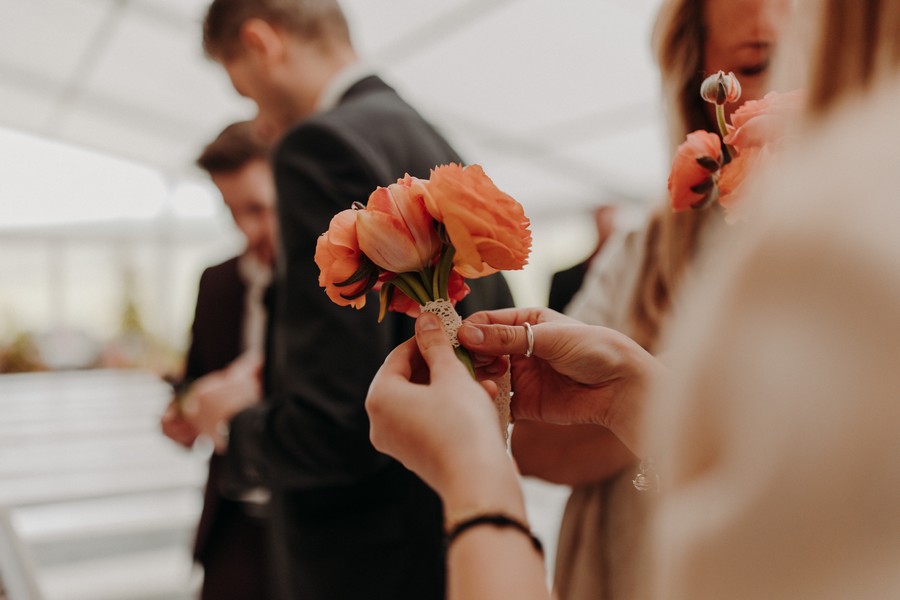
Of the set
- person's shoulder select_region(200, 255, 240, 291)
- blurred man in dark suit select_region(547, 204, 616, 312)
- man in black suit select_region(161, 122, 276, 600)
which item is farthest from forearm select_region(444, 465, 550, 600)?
person's shoulder select_region(200, 255, 240, 291)

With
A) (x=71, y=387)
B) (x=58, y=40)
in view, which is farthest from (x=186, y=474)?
(x=58, y=40)

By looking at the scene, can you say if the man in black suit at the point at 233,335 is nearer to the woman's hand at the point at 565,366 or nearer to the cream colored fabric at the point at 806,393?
the woman's hand at the point at 565,366

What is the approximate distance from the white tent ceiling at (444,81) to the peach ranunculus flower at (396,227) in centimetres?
8

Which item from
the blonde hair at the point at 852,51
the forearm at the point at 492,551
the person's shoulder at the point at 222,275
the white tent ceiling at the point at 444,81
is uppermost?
the white tent ceiling at the point at 444,81

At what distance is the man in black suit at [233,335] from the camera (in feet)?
4.17

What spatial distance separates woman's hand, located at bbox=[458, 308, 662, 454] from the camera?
477 millimetres

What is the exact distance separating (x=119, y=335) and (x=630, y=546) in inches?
41.9

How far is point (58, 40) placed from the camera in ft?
2.80

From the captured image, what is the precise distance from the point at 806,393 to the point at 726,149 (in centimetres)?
25

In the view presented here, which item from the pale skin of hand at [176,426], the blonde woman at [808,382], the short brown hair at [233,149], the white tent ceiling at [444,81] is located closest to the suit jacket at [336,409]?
the white tent ceiling at [444,81]

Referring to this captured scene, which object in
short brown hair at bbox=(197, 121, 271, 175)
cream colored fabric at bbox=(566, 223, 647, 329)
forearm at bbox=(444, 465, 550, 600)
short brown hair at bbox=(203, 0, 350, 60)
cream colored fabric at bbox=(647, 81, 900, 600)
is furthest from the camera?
short brown hair at bbox=(197, 121, 271, 175)

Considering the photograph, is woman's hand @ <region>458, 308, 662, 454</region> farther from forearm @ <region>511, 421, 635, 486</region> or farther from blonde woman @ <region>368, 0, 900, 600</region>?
blonde woman @ <region>368, 0, 900, 600</region>

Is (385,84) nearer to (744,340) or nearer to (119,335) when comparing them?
(744,340)

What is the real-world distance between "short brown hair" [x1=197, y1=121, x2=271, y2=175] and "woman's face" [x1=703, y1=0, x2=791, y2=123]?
109cm
